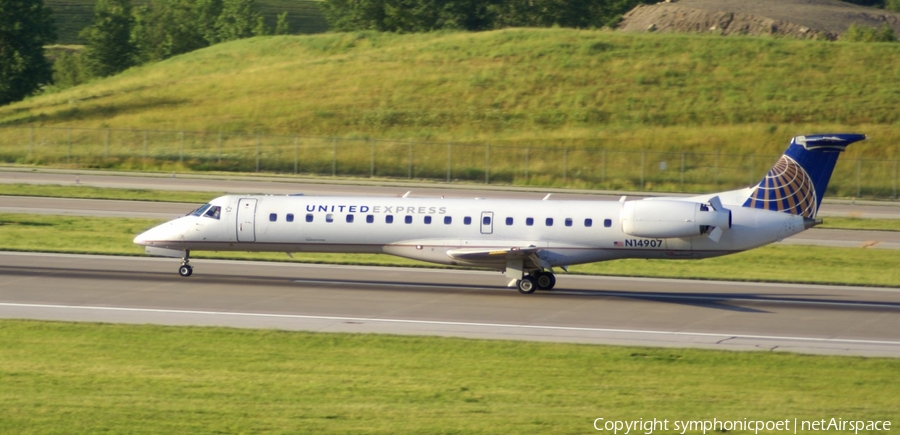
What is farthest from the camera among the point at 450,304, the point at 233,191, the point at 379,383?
the point at 233,191

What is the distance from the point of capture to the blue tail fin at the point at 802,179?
28.0 metres

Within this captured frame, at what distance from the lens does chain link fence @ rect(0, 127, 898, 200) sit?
217 feet

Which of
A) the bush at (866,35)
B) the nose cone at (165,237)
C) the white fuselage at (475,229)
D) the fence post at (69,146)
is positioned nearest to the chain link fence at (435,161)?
the fence post at (69,146)

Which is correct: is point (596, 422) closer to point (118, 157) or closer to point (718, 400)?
point (718, 400)

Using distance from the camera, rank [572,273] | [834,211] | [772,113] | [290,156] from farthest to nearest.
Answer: [772,113]
[290,156]
[834,211]
[572,273]

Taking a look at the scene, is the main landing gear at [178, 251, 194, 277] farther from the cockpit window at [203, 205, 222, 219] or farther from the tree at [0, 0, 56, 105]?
the tree at [0, 0, 56, 105]

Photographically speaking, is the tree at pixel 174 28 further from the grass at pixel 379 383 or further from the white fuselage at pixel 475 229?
the grass at pixel 379 383

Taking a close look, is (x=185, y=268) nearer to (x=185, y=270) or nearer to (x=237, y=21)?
(x=185, y=270)

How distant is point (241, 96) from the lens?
9100cm

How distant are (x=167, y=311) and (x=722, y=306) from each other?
14.1m

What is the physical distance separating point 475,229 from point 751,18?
87.8m

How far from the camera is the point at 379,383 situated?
18.0 metres

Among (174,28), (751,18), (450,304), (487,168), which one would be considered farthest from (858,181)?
(174,28)

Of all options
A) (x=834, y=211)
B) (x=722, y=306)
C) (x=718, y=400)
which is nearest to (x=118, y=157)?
(x=834, y=211)
